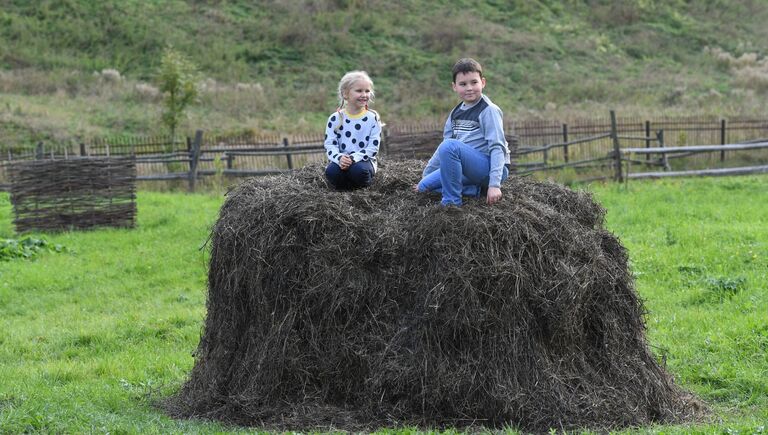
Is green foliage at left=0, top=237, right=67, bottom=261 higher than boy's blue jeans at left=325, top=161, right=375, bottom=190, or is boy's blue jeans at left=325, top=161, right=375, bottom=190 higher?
boy's blue jeans at left=325, top=161, right=375, bottom=190

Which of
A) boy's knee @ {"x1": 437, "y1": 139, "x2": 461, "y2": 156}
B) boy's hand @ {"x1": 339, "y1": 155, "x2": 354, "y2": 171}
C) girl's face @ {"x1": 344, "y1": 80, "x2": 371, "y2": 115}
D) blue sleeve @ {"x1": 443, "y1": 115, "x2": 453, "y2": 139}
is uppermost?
girl's face @ {"x1": 344, "y1": 80, "x2": 371, "y2": 115}

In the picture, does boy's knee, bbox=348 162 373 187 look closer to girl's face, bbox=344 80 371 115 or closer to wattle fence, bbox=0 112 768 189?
girl's face, bbox=344 80 371 115

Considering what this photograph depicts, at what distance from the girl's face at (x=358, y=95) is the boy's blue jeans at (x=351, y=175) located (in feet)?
1.52

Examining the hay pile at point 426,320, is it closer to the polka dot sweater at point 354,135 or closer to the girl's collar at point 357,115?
the polka dot sweater at point 354,135

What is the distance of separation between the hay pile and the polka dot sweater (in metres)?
0.49

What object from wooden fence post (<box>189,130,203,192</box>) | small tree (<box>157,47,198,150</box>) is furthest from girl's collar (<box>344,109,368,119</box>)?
small tree (<box>157,47,198,150</box>)

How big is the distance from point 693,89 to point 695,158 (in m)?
15.4

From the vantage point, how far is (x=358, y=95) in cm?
694

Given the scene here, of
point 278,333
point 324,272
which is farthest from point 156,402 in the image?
point 324,272

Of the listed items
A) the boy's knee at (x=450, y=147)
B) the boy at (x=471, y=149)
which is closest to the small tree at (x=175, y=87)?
the boy at (x=471, y=149)

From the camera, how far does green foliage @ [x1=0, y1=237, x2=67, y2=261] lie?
1446 centimetres

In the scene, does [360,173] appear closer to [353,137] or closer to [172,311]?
[353,137]

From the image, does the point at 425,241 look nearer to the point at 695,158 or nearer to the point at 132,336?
the point at 132,336

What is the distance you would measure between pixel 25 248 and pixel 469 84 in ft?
35.0
